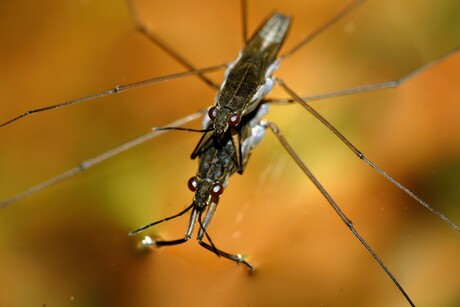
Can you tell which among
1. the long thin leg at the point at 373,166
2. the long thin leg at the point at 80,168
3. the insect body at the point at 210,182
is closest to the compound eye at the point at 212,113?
the insect body at the point at 210,182

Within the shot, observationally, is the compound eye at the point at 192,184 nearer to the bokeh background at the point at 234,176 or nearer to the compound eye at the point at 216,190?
the compound eye at the point at 216,190

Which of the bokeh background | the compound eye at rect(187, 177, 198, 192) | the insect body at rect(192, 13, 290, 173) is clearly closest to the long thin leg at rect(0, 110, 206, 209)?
the bokeh background

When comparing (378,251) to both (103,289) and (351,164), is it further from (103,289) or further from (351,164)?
(103,289)

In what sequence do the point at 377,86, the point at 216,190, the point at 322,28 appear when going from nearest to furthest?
the point at 216,190 < the point at 377,86 < the point at 322,28

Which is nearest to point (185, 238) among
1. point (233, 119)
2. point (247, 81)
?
point (233, 119)

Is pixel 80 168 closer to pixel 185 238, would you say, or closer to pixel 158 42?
pixel 185 238
